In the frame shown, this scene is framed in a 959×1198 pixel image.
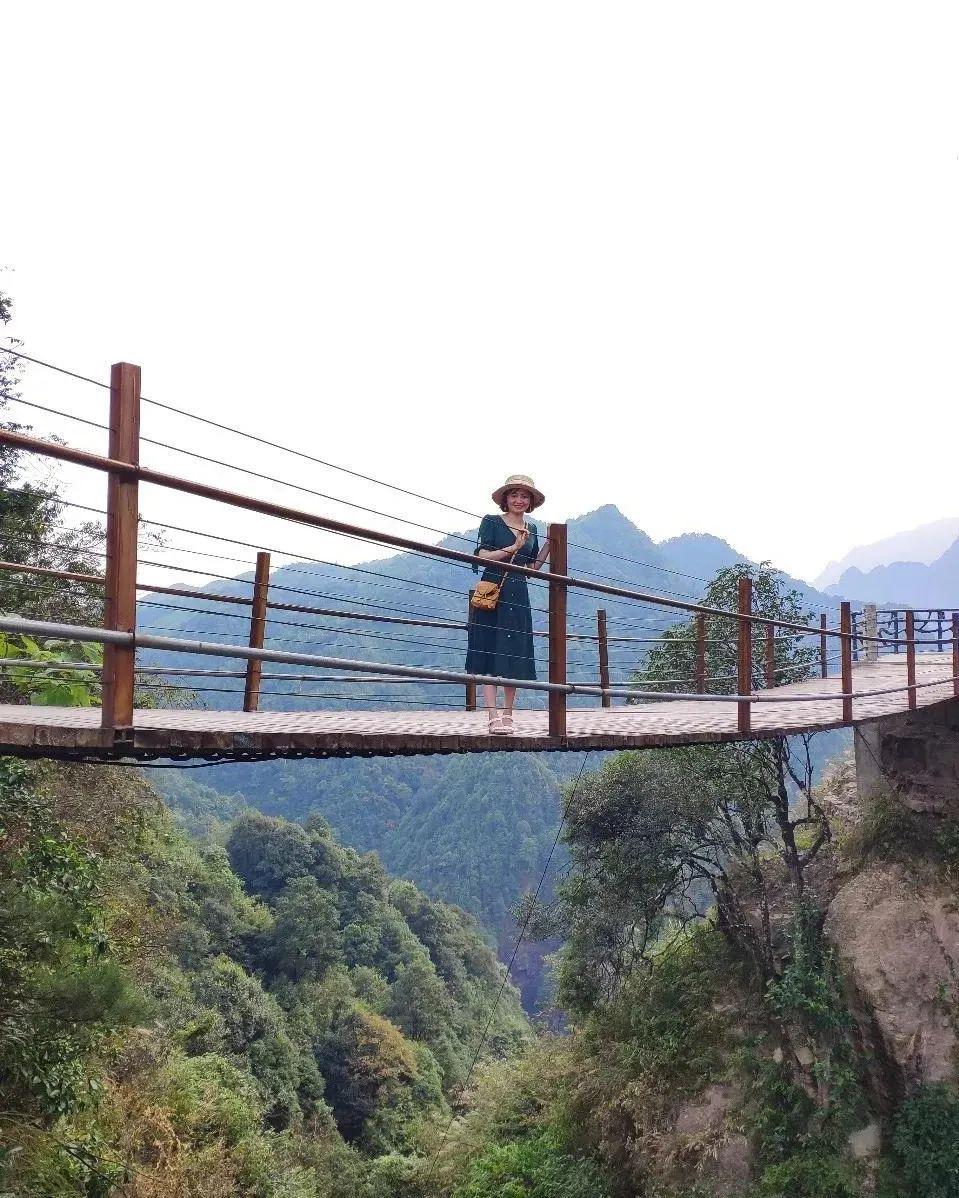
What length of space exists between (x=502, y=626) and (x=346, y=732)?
1.16 meters

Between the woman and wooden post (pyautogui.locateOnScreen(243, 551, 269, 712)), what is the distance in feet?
3.85

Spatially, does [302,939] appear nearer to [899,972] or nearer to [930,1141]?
[899,972]

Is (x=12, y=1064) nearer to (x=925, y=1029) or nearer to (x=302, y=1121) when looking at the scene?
(x=925, y=1029)

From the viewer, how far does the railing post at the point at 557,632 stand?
3459mm

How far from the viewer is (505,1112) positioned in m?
11.0

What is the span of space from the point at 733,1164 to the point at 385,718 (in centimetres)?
623

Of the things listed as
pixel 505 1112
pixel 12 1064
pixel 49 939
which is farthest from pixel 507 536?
pixel 505 1112

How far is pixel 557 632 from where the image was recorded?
3490mm

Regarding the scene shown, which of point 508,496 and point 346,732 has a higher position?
point 508,496

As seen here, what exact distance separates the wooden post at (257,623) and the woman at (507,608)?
A: 1173 mm

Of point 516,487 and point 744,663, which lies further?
point 744,663

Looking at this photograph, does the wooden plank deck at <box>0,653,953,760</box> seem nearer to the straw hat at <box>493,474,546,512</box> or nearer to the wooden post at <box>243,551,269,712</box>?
the wooden post at <box>243,551,269,712</box>

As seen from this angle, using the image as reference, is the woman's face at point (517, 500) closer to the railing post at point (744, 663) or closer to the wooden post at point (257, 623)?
the wooden post at point (257, 623)

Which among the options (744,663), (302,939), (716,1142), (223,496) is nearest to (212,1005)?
(302,939)
